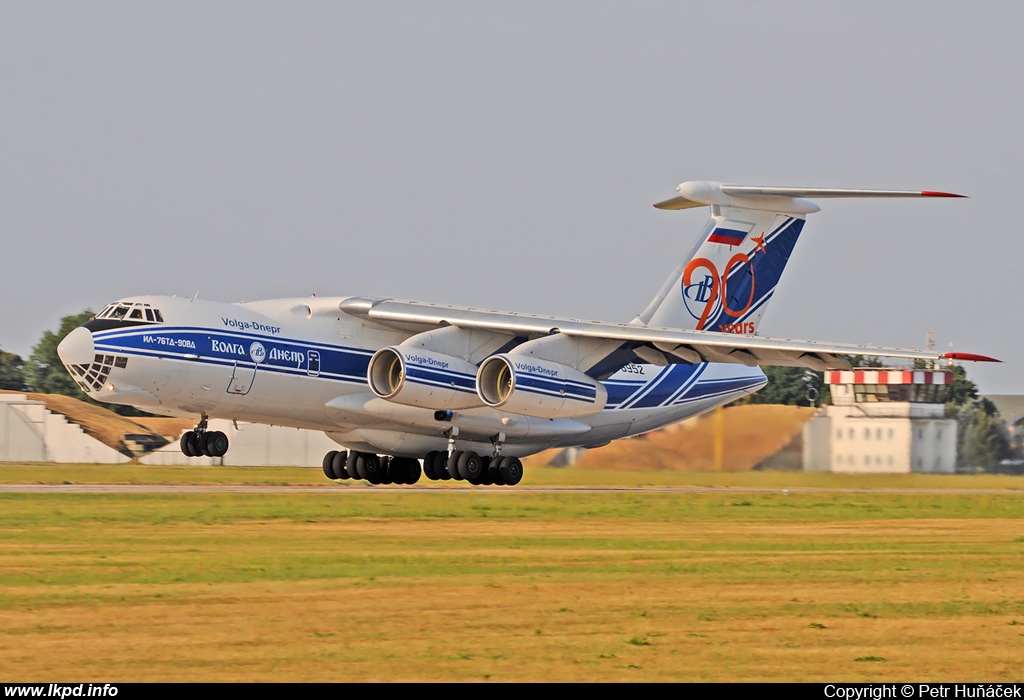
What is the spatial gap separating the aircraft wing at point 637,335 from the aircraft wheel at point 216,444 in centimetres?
275

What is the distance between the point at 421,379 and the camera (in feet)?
60.7

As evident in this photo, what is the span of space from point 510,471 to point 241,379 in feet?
13.7

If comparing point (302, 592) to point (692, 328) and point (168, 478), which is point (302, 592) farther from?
point (168, 478)

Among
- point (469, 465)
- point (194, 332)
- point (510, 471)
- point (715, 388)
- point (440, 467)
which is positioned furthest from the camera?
point (715, 388)

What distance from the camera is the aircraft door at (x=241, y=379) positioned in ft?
59.3

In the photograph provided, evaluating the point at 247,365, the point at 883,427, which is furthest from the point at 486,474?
the point at 883,427

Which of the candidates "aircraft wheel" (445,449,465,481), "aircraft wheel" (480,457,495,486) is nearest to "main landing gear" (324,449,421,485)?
"aircraft wheel" (445,449,465,481)

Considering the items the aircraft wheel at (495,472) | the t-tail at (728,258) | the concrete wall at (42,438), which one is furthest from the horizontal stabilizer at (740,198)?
the concrete wall at (42,438)

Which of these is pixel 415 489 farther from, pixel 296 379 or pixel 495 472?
pixel 296 379

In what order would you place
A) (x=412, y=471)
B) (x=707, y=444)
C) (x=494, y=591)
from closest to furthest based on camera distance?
(x=494, y=591) < (x=412, y=471) < (x=707, y=444)

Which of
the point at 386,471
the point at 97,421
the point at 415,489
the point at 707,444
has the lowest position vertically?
the point at 415,489

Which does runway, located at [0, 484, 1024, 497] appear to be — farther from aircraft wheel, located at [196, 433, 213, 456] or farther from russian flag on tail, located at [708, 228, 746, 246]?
russian flag on tail, located at [708, 228, 746, 246]
